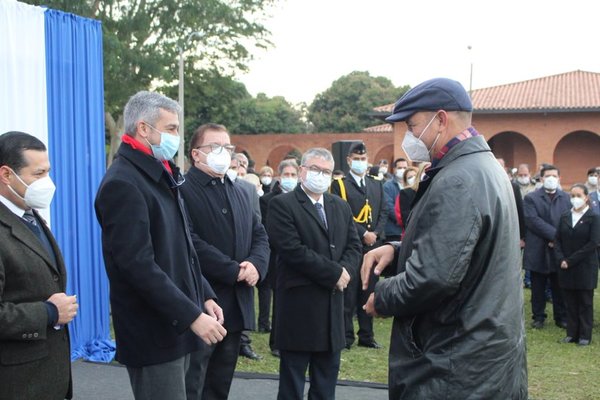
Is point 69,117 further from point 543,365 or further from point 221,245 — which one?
point 543,365

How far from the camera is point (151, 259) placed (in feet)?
10.8

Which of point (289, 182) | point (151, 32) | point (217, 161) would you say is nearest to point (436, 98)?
point (217, 161)

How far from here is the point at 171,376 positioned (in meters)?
3.44

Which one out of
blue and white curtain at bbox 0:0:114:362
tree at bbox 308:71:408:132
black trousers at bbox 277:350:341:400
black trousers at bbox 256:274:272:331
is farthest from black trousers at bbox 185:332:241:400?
tree at bbox 308:71:408:132

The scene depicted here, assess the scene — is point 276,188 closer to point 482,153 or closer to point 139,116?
point 139,116

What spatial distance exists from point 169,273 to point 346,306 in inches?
163

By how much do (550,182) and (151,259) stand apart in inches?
310

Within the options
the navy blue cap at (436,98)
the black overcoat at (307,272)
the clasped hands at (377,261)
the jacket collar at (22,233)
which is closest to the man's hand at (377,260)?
the clasped hands at (377,261)

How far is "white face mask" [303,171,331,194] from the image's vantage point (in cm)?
555

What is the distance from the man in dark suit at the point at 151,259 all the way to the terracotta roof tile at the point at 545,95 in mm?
31602

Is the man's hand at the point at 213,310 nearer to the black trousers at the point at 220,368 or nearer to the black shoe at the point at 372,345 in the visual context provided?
the black trousers at the point at 220,368

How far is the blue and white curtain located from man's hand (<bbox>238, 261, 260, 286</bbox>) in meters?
3.03

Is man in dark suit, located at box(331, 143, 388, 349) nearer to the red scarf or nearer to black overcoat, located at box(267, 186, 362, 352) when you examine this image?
black overcoat, located at box(267, 186, 362, 352)

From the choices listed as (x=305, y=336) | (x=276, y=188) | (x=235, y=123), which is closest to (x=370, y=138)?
(x=235, y=123)
